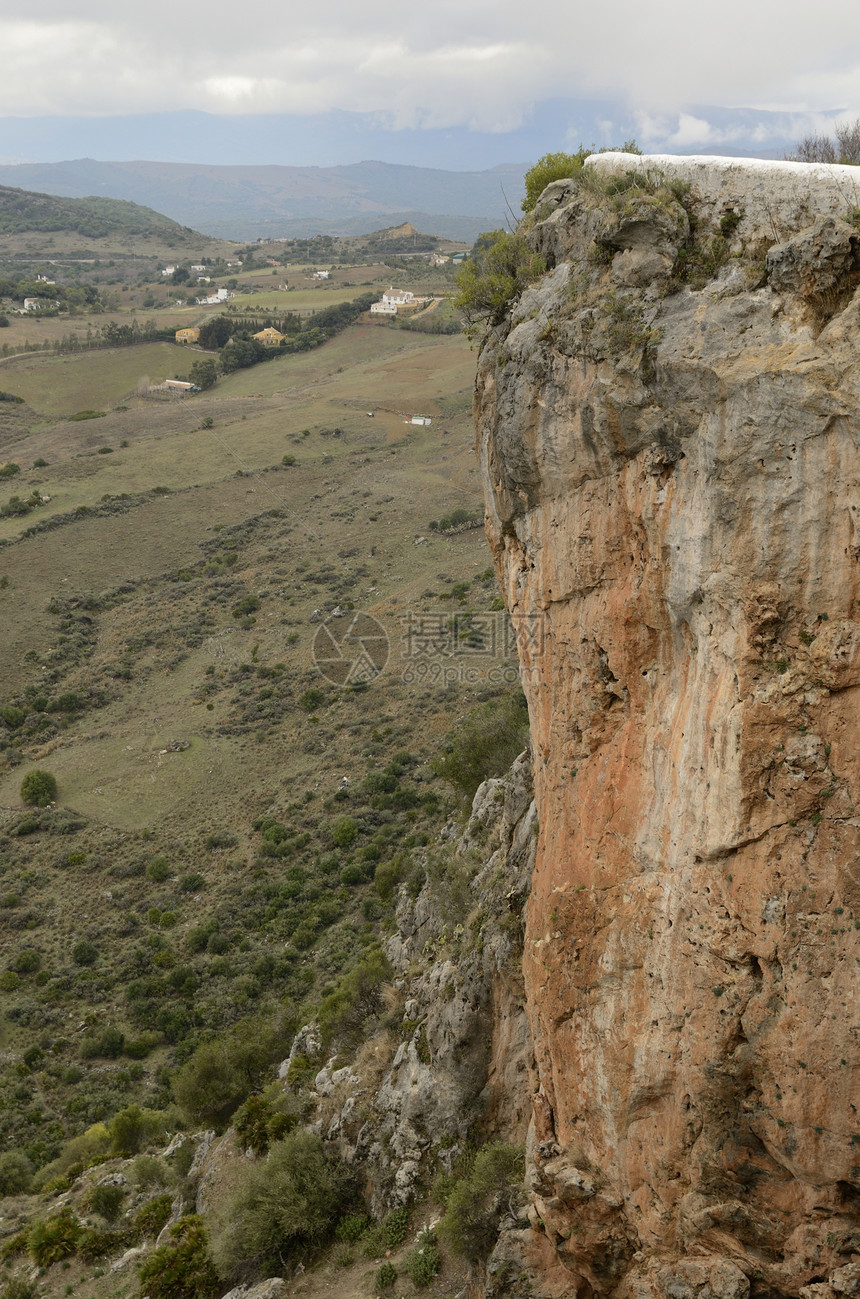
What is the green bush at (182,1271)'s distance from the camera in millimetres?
19953

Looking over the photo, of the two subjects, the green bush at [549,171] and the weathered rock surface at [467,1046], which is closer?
the green bush at [549,171]

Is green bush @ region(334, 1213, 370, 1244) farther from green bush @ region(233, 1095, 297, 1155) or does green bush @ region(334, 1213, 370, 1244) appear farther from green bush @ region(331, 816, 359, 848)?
green bush @ region(331, 816, 359, 848)

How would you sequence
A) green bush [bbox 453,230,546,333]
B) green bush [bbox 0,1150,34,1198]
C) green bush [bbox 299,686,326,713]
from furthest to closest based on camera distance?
green bush [bbox 299,686,326,713] < green bush [bbox 0,1150,34,1198] < green bush [bbox 453,230,546,333]

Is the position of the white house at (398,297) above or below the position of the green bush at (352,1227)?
above

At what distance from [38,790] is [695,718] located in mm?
41154

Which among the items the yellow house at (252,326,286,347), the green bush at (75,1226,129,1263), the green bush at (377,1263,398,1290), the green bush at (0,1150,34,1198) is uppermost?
the yellow house at (252,326,286,347)

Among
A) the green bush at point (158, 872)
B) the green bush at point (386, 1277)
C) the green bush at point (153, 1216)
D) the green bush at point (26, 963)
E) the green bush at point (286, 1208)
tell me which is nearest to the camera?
the green bush at point (386, 1277)

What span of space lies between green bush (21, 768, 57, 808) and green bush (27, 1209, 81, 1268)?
77.0 ft

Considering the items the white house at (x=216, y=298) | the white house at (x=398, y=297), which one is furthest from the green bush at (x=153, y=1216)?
the white house at (x=216, y=298)

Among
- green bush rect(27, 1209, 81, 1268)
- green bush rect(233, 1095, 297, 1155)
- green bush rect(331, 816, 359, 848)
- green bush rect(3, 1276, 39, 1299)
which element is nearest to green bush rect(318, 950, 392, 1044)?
green bush rect(233, 1095, 297, 1155)

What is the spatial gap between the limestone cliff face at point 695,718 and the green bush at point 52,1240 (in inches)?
646

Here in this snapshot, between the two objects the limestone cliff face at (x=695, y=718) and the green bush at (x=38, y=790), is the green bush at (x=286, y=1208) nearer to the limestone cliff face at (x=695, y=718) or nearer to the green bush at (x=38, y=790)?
the limestone cliff face at (x=695, y=718)

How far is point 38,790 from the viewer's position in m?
43.9

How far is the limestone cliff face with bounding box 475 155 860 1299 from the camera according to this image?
31.0 feet
